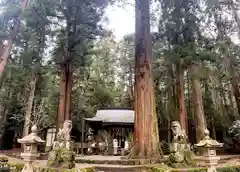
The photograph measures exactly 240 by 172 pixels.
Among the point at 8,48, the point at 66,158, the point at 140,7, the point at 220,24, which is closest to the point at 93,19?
the point at 140,7

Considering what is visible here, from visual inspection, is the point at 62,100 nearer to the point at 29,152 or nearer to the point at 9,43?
the point at 9,43

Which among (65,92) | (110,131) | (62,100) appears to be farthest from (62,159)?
(110,131)

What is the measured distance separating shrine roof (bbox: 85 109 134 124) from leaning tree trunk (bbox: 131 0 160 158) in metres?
5.94

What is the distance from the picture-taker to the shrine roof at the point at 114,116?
13922 millimetres

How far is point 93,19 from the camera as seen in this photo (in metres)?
11.8

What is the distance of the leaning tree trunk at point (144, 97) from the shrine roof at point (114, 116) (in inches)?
234

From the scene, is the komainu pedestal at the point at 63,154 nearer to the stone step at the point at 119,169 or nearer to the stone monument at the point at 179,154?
the stone step at the point at 119,169

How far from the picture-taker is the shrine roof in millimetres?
13922

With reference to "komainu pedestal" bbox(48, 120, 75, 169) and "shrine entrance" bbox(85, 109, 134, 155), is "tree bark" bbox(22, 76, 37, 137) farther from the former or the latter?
"komainu pedestal" bbox(48, 120, 75, 169)

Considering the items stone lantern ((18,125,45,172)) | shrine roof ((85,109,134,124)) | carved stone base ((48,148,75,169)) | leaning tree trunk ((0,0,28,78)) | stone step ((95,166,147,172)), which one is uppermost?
leaning tree trunk ((0,0,28,78))

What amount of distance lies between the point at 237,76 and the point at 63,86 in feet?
31.5

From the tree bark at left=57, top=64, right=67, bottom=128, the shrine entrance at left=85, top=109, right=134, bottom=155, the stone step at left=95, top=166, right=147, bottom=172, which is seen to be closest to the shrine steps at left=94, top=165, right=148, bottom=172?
the stone step at left=95, top=166, right=147, bottom=172

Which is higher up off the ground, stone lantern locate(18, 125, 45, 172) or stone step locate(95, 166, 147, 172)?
stone lantern locate(18, 125, 45, 172)

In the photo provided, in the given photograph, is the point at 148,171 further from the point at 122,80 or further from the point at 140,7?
the point at 122,80
